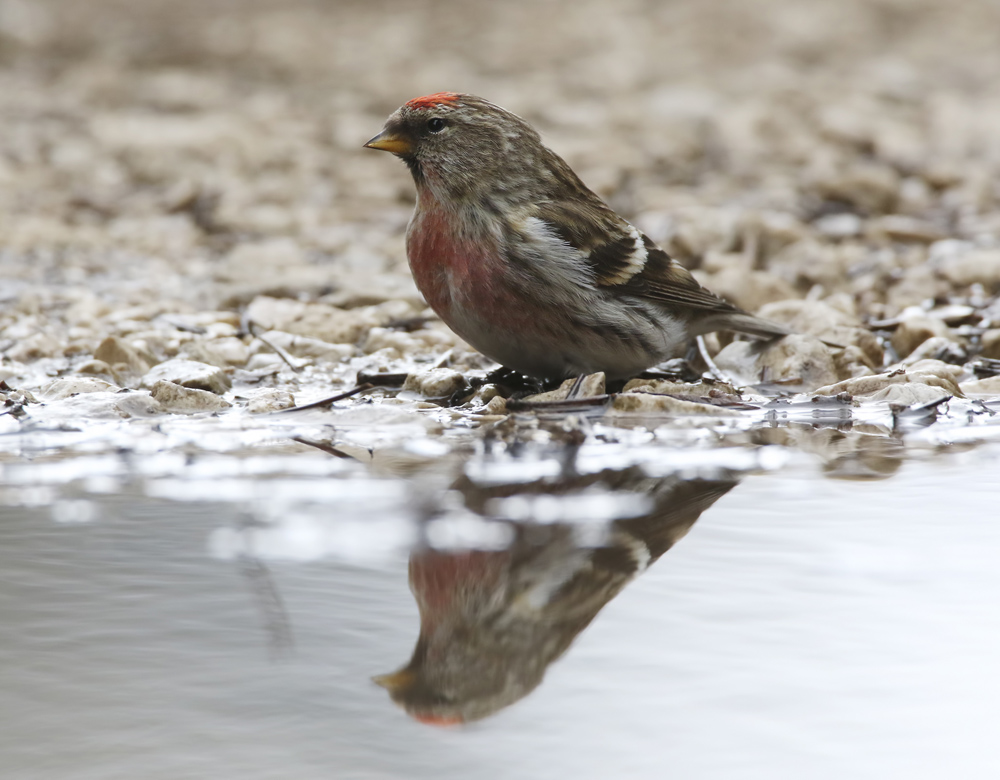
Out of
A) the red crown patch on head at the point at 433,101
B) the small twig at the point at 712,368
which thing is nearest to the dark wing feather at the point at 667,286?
the small twig at the point at 712,368

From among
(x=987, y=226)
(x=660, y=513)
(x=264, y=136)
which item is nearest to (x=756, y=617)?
(x=660, y=513)

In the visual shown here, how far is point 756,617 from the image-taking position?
1.87 m

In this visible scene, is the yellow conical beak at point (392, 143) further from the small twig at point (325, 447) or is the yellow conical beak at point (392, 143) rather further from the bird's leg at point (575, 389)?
the small twig at point (325, 447)

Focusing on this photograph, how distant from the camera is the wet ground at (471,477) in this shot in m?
1.57

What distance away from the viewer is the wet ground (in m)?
1.57

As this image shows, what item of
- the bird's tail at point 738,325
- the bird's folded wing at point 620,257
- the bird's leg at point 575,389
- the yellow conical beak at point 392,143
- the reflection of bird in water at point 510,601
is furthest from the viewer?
the bird's tail at point 738,325

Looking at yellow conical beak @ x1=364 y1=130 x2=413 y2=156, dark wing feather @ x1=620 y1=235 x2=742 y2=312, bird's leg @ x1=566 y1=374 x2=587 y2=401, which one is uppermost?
yellow conical beak @ x1=364 y1=130 x2=413 y2=156

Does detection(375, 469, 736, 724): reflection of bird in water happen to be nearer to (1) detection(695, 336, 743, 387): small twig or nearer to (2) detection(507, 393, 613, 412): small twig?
A: (2) detection(507, 393, 613, 412): small twig

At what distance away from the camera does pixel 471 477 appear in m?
2.72

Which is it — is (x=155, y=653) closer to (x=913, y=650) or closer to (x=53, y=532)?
(x=53, y=532)

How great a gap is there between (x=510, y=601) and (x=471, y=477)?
32.3 inches

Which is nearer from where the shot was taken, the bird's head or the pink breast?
the pink breast

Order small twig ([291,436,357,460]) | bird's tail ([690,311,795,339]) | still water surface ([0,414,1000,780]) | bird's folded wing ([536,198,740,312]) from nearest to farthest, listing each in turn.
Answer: still water surface ([0,414,1000,780]), small twig ([291,436,357,460]), bird's folded wing ([536,198,740,312]), bird's tail ([690,311,795,339])

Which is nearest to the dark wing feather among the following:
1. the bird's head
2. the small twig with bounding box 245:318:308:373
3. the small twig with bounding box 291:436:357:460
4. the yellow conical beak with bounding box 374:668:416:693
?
the bird's head
